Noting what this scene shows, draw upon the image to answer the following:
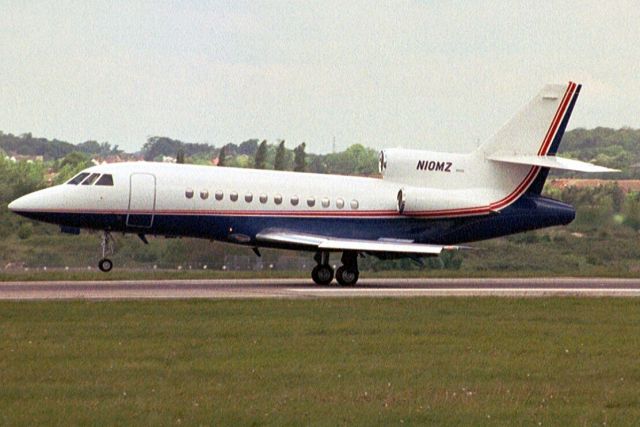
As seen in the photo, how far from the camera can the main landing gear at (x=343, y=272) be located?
41000 millimetres

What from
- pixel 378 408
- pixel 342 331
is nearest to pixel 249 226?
pixel 342 331

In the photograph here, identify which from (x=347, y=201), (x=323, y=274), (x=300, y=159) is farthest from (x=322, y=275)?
(x=300, y=159)

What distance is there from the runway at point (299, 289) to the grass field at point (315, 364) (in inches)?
143

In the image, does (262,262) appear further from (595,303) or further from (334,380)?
(334,380)

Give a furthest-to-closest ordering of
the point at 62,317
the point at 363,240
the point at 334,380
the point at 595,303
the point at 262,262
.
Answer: the point at 262,262 < the point at 363,240 < the point at 595,303 < the point at 62,317 < the point at 334,380

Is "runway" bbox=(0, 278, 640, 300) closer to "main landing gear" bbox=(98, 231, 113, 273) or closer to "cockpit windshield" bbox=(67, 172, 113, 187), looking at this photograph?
"main landing gear" bbox=(98, 231, 113, 273)

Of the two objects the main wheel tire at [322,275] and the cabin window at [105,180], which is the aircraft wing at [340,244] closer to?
the main wheel tire at [322,275]

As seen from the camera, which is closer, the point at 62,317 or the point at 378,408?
the point at 378,408

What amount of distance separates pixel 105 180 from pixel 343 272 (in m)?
7.47

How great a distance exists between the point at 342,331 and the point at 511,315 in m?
5.37

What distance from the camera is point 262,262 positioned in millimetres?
52375

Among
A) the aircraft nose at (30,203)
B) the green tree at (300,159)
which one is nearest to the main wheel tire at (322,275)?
the aircraft nose at (30,203)

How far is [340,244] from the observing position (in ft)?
132

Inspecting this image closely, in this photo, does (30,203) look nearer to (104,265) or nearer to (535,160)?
(104,265)
